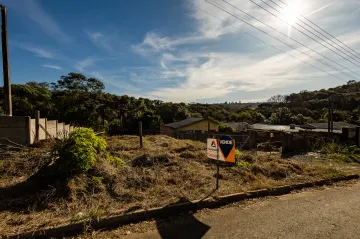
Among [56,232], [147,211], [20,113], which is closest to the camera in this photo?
[56,232]

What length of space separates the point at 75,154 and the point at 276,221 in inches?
167

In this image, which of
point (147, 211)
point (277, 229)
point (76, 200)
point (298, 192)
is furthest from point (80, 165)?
point (298, 192)

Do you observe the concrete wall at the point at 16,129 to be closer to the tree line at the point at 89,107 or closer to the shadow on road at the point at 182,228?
the shadow on road at the point at 182,228

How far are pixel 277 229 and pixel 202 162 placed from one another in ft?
13.2

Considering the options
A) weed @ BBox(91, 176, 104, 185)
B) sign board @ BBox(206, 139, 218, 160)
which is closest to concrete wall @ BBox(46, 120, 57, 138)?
weed @ BBox(91, 176, 104, 185)

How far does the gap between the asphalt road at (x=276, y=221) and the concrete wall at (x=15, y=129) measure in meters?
6.99

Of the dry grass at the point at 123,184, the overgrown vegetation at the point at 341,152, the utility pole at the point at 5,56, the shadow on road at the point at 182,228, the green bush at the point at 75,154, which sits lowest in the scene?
the overgrown vegetation at the point at 341,152

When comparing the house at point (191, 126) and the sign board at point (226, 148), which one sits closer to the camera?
the sign board at point (226, 148)

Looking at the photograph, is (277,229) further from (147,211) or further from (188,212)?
(147,211)

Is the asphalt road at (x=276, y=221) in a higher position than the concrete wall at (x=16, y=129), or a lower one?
lower

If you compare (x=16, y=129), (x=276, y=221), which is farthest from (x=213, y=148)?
(x=16, y=129)

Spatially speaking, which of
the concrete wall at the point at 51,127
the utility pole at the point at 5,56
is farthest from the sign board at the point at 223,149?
the utility pole at the point at 5,56

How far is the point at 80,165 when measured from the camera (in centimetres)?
461

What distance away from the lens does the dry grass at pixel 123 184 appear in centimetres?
362
